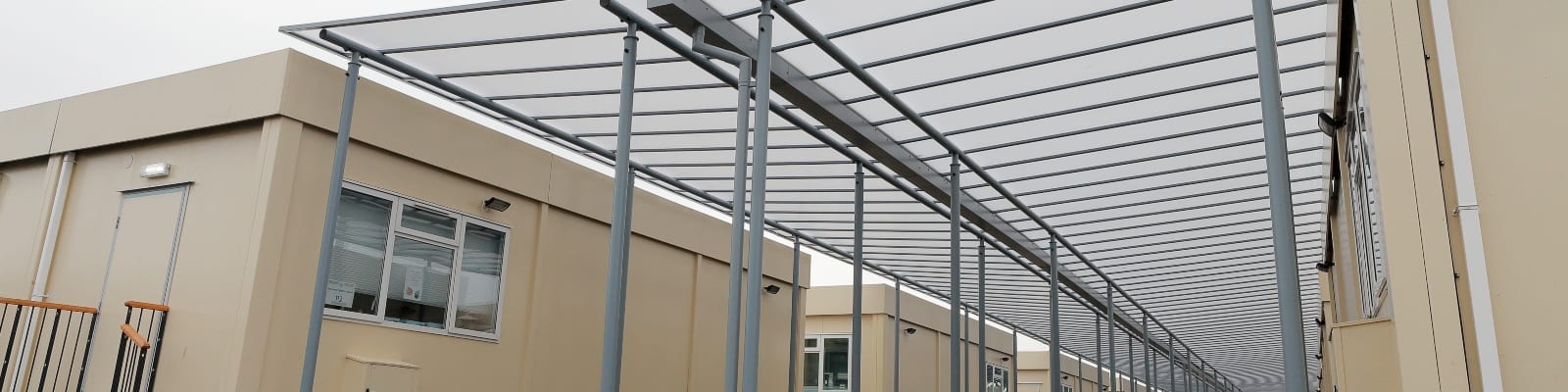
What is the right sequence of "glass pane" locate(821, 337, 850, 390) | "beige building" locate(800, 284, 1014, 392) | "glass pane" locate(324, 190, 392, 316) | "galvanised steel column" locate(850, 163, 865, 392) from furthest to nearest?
"glass pane" locate(821, 337, 850, 390), "beige building" locate(800, 284, 1014, 392), "galvanised steel column" locate(850, 163, 865, 392), "glass pane" locate(324, 190, 392, 316)

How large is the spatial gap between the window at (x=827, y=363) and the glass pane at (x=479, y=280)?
10165 millimetres

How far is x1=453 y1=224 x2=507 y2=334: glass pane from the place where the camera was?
30.8 feet

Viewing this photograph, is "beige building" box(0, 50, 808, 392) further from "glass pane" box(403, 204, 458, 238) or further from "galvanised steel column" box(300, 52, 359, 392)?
"galvanised steel column" box(300, 52, 359, 392)

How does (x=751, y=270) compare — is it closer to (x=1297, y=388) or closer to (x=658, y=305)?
(x=1297, y=388)

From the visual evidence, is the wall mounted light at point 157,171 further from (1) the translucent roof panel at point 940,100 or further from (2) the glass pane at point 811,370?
(2) the glass pane at point 811,370

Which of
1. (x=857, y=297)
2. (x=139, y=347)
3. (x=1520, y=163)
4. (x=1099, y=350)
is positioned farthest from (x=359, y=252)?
(x=1099, y=350)

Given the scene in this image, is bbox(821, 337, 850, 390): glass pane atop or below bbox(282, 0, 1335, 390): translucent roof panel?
below

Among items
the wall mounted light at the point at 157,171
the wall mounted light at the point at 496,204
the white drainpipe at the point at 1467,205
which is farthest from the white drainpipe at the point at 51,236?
the white drainpipe at the point at 1467,205

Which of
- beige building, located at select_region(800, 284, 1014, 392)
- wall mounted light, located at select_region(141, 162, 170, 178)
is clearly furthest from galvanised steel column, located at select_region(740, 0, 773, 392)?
beige building, located at select_region(800, 284, 1014, 392)

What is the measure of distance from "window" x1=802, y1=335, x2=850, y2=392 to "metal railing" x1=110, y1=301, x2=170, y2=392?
41.4 ft

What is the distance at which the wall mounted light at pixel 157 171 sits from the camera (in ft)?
26.9

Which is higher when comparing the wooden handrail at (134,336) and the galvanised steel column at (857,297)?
the galvanised steel column at (857,297)

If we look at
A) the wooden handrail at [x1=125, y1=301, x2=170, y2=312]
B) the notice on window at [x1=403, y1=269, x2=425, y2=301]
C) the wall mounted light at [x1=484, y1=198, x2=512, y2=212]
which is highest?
the wall mounted light at [x1=484, y1=198, x2=512, y2=212]

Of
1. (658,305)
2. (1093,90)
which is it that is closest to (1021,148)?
(1093,90)
